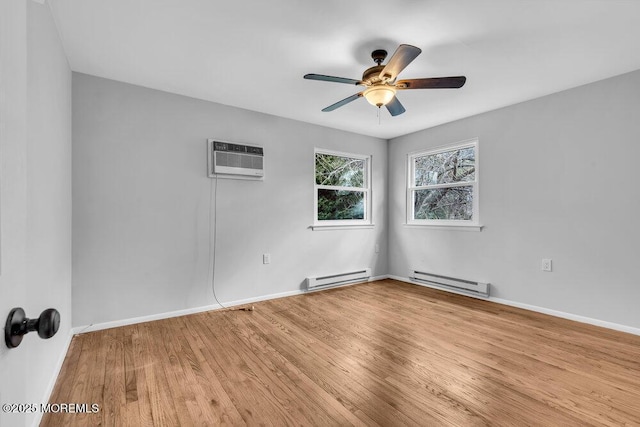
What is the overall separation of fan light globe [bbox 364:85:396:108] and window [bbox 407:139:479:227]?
6.80 ft

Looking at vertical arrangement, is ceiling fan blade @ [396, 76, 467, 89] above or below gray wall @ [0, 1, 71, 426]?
above

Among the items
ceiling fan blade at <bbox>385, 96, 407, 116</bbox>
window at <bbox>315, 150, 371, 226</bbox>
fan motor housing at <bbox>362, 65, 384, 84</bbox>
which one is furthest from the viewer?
window at <bbox>315, 150, 371, 226</bbox>

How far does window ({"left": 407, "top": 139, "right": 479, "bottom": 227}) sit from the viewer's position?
3.98 meters

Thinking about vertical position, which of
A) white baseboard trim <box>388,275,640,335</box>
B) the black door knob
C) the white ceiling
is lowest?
white baseboard trim <box>388,275,640,335</box>

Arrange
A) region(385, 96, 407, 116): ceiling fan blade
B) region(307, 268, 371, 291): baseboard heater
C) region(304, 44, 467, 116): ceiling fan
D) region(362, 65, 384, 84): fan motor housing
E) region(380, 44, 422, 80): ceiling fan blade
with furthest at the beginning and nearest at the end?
region(307, 268, 371, 291): baseboard heater < region(385, 96, 407, 116): ceiling fan blade < region(362, 65, 384, 84): fan motor housing < region(304, 44, 467, 116): ceiling fan < region(380, 44, 422, 80): ceiling fan blade

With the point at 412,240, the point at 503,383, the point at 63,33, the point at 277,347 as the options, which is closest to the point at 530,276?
the point at 412,240

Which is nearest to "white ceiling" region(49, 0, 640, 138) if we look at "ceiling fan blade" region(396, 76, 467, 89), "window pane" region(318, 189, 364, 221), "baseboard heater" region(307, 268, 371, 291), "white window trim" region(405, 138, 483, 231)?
"ceiling fan blade" region(396, 76, 467, 89)

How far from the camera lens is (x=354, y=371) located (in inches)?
79.8

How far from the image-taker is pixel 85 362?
7.06ft

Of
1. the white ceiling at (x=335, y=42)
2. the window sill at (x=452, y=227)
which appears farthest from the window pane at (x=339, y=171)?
the white ceiling at (x=335, y=42)

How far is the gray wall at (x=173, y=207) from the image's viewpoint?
2.73 meters

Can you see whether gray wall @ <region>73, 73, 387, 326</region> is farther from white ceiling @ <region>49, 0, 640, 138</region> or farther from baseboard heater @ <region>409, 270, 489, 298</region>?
baseboard heater @ <region>409, 270, 489, 298</region>

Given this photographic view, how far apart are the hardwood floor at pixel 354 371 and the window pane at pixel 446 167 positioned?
1.89m

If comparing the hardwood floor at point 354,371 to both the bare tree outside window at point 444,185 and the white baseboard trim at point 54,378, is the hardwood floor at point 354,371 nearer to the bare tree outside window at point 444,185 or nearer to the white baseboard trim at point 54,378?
the white baseboard trim at point 54,378
